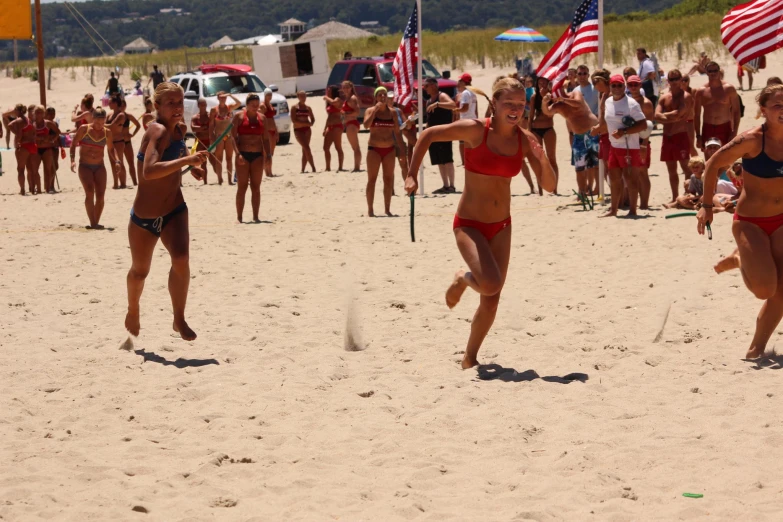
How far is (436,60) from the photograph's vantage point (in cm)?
4528

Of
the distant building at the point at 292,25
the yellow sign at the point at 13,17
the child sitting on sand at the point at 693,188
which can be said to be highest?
the distant building at the point at 292,25

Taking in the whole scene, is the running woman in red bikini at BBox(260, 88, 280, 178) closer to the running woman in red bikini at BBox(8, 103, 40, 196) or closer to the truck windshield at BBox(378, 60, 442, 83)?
the running woman in red bikini at BBox(8, 103, 40, 196)

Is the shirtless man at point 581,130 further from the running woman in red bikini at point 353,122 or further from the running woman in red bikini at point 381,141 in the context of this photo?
the running woman in red bikini at point 353,122

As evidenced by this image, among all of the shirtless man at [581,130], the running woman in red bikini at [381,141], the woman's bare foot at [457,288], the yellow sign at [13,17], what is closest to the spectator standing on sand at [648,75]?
the shirtless man at [581,130]

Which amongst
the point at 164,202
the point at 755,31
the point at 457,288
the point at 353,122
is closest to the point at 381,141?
the point at 755,31

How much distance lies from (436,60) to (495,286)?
40.0 metres

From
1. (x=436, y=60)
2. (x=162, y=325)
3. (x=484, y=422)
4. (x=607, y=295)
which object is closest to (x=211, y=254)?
(x=162, y=325)

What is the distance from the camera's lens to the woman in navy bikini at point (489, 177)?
6.23 m

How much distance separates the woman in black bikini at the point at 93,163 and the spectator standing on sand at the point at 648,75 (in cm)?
1120

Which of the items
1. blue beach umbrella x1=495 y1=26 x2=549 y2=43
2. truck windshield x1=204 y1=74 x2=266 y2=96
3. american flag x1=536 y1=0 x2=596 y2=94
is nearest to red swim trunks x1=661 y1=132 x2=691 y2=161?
american flag x1=536 y1=0 x2=596 y2=94

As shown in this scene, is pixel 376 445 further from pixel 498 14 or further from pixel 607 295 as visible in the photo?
pixel 498 14

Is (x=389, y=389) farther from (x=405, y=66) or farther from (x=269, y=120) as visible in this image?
(x=269, y=120)

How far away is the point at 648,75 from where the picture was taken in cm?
2094

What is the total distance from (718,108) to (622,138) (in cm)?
181
